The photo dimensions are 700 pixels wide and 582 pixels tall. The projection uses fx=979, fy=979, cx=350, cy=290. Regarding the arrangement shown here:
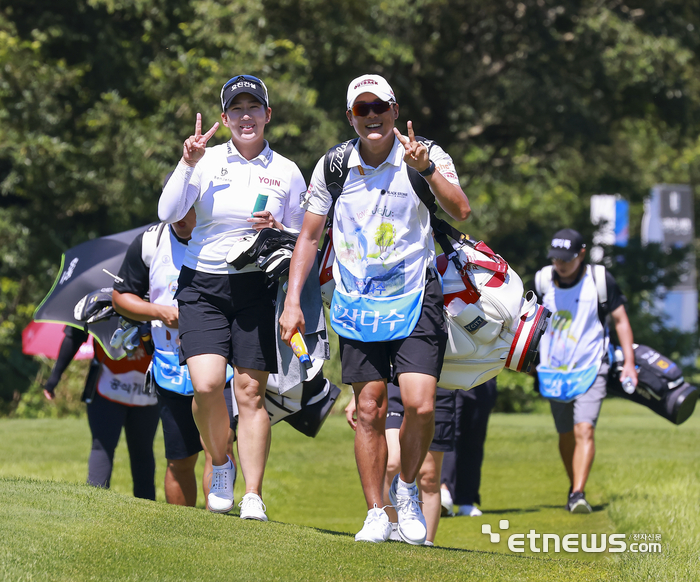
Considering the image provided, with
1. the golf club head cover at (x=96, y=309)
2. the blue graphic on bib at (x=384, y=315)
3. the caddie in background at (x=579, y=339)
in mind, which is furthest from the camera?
the caddie in background at (x=579, y=339)

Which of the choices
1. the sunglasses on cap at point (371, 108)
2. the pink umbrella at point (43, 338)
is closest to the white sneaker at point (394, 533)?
the sunglasses on cap at point (371, 108)

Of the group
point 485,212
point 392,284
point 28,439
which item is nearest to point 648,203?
point 485,212

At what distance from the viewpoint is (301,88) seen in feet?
52.1

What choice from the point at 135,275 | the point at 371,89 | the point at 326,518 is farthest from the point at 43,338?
the point at 371,89

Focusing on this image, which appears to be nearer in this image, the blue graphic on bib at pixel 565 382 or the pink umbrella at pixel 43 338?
the blue graphic on bib at pixel 565 382

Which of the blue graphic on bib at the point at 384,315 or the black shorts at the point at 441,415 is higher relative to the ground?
the blue graphic on bib at the point at 384,315

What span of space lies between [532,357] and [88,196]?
12.9m

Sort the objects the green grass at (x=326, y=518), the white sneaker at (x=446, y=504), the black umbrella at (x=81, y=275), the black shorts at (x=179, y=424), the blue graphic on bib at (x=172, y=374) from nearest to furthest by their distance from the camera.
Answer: the green grass at (x=326, y=518) → the blue graphic on bib at (x=172, y=374) → the black shorts at (x=179, y=424) → the black umbrella at (x=81, y=275) → the white sneaker at (x=446, y=504)

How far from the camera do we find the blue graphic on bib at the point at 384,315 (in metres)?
4.78

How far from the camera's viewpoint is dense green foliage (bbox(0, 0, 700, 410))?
51.9ft

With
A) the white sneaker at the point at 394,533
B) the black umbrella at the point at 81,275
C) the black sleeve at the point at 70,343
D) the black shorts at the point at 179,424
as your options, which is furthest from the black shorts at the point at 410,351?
the black sleeve at the point at 70,343

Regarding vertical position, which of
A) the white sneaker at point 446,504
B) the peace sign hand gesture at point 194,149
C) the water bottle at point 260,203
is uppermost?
the peace sign hand gesture at point 194,149

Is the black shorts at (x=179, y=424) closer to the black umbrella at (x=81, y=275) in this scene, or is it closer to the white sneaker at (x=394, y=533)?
the black umbrella at (x=81, y=275)

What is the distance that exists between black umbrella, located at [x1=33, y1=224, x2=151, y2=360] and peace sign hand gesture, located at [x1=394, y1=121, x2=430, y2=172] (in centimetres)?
313
